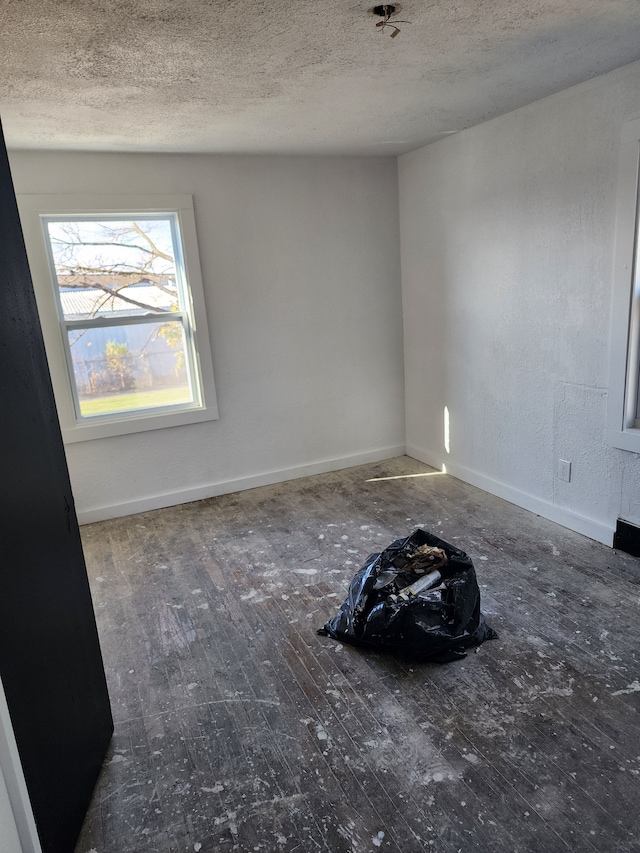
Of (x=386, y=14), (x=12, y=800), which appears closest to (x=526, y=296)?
(x=386, y=14)

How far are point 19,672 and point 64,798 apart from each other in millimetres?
489

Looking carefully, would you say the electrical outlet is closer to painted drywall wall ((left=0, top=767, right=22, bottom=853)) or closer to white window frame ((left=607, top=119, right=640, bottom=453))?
white window frame ((left=607, top=119, right=640, bottom=453))

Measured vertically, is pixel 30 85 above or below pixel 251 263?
above

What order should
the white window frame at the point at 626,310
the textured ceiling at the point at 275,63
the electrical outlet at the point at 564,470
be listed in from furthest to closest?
the electrical outlet at the point at 564,470 → the white window frame at the point at 626,310 → the textured ceiling at the point at 275,63

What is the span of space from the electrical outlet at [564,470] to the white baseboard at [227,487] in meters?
1.72

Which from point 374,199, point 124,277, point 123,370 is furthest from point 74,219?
point 374,199

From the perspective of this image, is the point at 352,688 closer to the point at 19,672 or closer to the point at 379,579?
the point at 379,579

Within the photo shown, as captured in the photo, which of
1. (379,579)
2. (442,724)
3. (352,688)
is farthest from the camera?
(379,579)

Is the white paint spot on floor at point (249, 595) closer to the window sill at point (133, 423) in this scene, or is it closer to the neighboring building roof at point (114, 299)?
the window sill at point (133, 423)

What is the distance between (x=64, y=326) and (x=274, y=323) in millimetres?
1456

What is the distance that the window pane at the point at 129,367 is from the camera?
12.4 ft

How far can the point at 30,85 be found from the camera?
2.26 metres

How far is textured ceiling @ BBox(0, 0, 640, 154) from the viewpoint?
5.95 feet

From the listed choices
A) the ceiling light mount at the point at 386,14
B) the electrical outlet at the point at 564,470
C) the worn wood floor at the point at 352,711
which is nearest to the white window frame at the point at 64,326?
the worn wood floor at the point at 352,711
